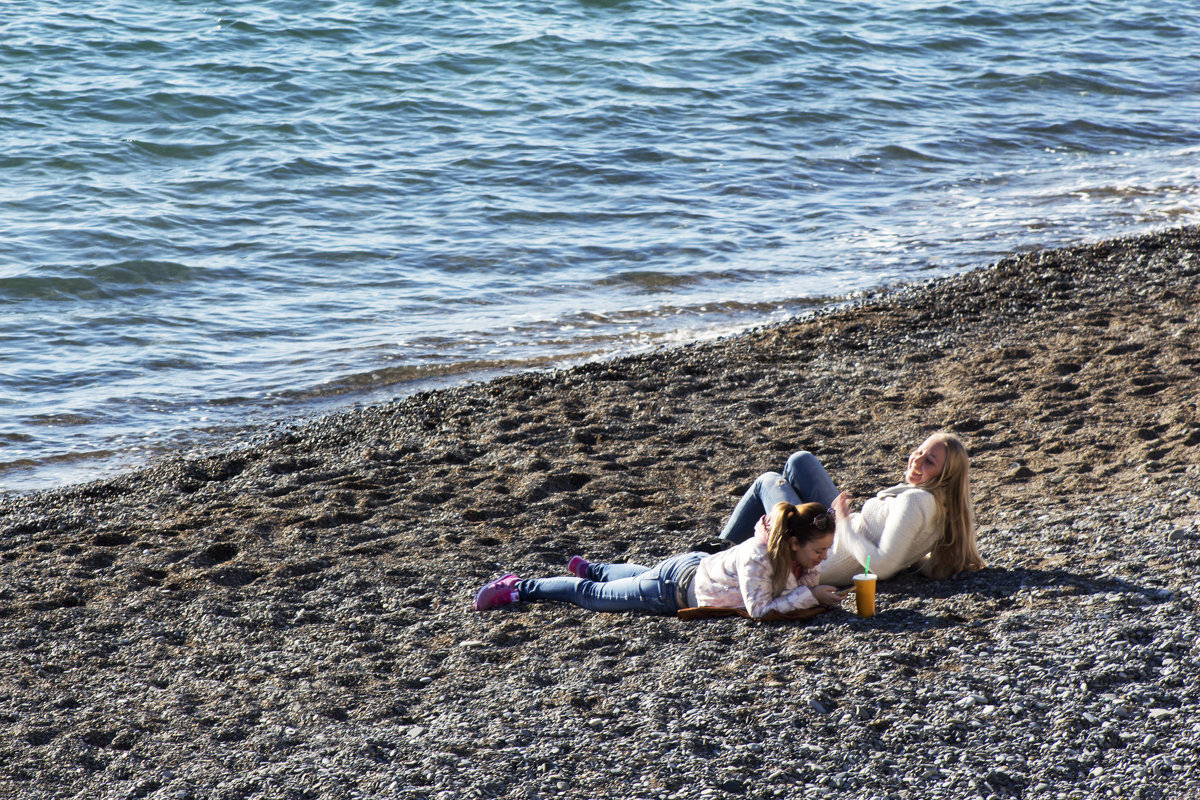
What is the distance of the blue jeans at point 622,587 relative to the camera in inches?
209

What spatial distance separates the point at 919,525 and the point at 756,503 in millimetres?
1005

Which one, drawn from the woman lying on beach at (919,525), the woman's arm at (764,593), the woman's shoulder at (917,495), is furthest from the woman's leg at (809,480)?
the woman's arm at (764,593)

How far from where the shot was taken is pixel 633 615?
5.38 meters

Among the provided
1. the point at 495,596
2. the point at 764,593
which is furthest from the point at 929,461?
the point at 495,596

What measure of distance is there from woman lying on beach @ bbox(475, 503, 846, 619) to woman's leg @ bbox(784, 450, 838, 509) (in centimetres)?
52

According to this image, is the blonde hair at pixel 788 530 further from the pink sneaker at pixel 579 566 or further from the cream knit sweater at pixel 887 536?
the pink sneaker at pixel 579 566

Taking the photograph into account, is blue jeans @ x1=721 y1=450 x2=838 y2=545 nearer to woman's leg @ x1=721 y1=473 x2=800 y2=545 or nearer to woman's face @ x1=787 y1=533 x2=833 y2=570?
A: woman's leg @ x1=721 y1=473 x2=800 y2=545

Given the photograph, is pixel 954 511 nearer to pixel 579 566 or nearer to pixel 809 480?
pixel 809 480

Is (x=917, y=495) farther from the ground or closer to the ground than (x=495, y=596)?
farther from the ground

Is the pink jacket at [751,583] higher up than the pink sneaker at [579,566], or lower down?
higher up

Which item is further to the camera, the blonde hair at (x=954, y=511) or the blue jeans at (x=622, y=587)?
the blue jeans at (x=622, y=587)

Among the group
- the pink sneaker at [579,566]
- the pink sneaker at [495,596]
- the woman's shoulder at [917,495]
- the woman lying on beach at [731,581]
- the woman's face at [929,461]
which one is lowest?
the pink sneaker at [495,596]

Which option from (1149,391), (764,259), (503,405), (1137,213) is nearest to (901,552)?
(1149,391)

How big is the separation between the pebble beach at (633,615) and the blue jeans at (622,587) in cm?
9
